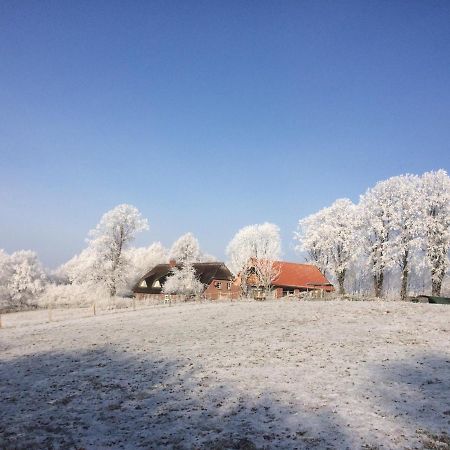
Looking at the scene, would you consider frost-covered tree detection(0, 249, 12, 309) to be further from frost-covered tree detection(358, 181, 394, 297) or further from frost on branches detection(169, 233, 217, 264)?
frost-covered tree detection(358, 181, 394, 297)

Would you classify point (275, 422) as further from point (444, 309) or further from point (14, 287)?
point (14, 287)

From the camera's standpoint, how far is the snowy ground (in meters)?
12.7

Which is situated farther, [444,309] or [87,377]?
[444,309]

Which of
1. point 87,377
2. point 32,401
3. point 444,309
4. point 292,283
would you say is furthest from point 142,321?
point 292,283

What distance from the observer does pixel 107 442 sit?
12.5m

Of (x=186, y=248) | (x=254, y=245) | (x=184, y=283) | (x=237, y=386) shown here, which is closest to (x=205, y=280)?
(x=184, y=283)

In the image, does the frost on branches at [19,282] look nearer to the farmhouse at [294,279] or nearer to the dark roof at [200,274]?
the dark roof at [200,274]

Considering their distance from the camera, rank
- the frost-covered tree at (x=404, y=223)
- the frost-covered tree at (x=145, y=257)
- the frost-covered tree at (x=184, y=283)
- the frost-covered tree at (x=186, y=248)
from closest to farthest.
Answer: the frost-covered tree at (x=404, y=223) → the frost-covered tree at (x=184, y=283) → the frost-covered tree at (x=186, y=248) → the frost-covered tree at (x=145, y=257)

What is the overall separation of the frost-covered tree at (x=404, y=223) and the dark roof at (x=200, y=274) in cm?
3267

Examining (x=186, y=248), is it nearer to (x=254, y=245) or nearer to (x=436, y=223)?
(x=254, y=245)

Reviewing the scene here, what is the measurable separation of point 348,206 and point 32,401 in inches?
2076

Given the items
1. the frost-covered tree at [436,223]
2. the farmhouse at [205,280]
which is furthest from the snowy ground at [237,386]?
the farmhouse at [205,280]

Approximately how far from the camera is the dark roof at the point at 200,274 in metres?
73.2

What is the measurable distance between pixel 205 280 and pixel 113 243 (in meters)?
17.6
